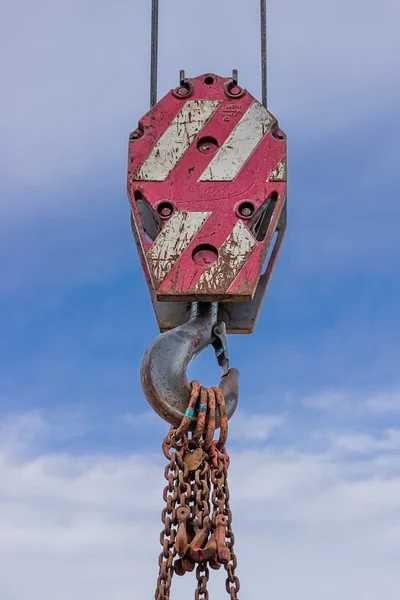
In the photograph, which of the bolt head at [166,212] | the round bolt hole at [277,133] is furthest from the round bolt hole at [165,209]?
the round bolt hole at [277,133]

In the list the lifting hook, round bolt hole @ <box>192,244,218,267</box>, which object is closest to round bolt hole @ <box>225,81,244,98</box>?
round bolt hole @ <box>192,244,218,267</box>

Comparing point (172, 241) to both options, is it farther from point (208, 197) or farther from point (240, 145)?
point (240, 145)

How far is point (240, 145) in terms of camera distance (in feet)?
10.5

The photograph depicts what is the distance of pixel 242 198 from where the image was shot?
10.1ft

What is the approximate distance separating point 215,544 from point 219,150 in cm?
128

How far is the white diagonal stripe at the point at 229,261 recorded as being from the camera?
9.61 ft

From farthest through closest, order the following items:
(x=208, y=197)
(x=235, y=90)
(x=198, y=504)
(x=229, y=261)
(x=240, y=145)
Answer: (x=235, y=90), (x=240, y=145), (x=208, y=197), (x=229, y=261), (x=198, y=504)

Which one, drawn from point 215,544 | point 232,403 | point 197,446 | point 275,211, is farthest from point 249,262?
point 215,544

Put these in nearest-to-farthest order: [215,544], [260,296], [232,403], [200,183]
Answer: [215,544] → [232,403] → [200,183] → [260,296]

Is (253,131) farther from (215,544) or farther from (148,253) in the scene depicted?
(215,544)

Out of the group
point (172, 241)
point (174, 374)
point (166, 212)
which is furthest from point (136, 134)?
point (174, 374)

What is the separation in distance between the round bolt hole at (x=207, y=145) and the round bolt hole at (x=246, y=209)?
0.77 feet

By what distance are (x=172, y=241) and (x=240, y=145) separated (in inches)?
16.9

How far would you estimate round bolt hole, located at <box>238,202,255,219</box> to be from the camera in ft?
10.0
